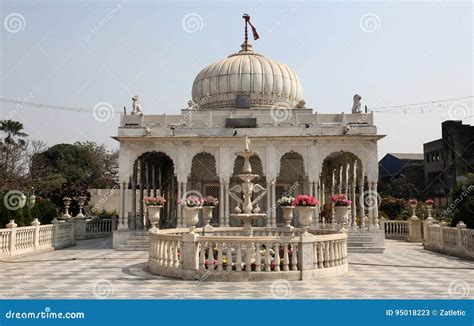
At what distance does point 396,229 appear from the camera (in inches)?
1106

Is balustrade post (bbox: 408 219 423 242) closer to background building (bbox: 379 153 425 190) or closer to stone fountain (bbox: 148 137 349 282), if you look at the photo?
stone fountain (bbox: 148 137 349 282)

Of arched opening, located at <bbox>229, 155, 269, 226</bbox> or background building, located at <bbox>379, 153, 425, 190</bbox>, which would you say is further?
background building, located at <bbox>379, 153, 425, 190</bbox>

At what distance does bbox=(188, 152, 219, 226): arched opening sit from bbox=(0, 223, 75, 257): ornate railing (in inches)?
285

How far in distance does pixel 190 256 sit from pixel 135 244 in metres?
10.4

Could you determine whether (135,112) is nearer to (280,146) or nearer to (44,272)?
(280,146)

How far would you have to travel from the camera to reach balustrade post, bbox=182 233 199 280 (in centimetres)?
1138

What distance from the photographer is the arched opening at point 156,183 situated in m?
→ 24.9

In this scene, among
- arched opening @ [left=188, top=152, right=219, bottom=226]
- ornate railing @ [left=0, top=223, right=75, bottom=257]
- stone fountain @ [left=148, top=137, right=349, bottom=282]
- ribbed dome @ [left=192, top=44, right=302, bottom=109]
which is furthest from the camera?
ribbed dome @ [left=192, top=44, right=302, bottom=109]

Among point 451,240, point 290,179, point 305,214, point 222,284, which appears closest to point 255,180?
point 290,179

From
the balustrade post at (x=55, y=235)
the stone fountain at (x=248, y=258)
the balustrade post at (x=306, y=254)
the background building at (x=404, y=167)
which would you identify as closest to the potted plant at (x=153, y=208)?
the stone fountain at (x=248, y=258)

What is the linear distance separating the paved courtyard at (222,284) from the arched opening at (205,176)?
1050 centimetres

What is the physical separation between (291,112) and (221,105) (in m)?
4.57

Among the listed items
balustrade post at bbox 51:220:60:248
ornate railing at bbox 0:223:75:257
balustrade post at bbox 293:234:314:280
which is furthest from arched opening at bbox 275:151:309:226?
balustrade post at bbox 293:234:314:280

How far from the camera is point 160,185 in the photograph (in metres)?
27.6
